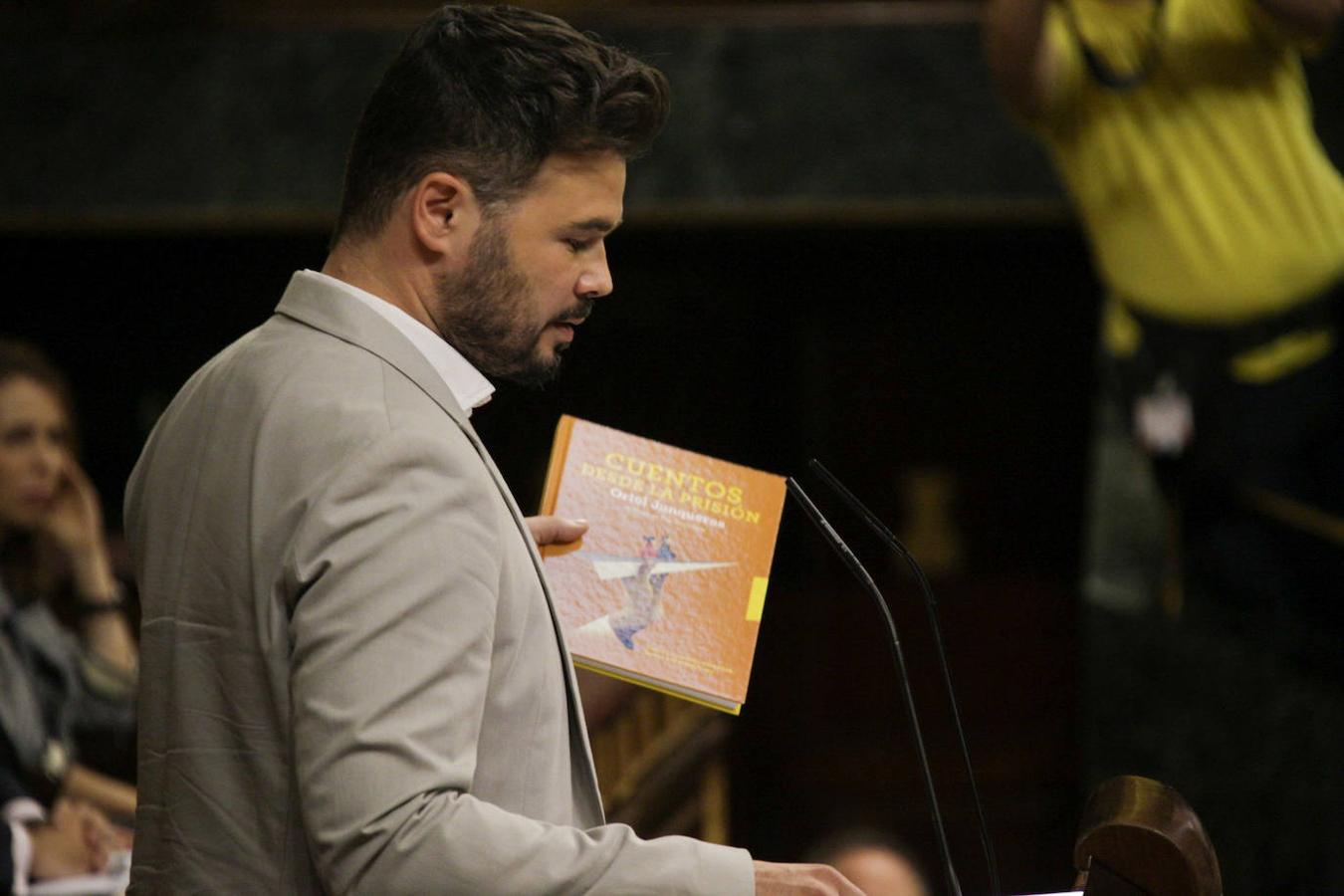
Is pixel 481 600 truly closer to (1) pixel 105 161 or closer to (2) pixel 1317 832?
(2) pixel 1317 832

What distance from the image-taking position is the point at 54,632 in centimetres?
361

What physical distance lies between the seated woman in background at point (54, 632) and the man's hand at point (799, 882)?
2124 mm

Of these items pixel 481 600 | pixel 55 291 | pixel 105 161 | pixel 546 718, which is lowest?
pixel 55 291

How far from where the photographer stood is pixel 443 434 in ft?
4.43

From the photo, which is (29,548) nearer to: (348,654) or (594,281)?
(594,281)

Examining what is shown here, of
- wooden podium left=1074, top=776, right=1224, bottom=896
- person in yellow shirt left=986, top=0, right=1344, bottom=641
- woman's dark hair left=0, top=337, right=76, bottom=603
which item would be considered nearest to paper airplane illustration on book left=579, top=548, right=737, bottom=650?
wooden podium left=1074, top=776, right=1224, bottom=896

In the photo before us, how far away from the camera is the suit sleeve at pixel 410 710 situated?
1227 millimetres

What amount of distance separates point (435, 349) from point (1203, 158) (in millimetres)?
2699

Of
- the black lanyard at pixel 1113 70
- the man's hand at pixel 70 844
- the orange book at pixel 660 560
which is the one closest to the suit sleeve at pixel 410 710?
the orange book at pixel 660 560

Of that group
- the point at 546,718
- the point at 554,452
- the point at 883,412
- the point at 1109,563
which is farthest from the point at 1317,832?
the point at 546,718

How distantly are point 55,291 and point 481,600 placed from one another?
4004 mm

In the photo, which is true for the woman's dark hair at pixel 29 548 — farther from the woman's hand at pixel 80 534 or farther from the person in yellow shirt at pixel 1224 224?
the person in yellow shirt at pixel 1224 224

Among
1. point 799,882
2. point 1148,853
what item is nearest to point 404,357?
point 799,882

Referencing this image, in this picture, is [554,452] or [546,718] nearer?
[546,718]
